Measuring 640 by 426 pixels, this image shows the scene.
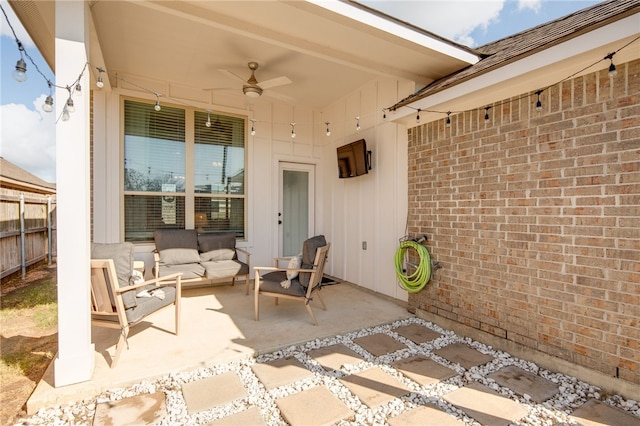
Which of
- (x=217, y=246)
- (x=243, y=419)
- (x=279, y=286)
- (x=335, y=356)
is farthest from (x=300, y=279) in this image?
(x=217, y=246)

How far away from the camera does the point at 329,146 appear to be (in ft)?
19.5

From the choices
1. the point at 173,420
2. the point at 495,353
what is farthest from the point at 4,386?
the point at 495,353

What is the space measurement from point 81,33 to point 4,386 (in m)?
2.72

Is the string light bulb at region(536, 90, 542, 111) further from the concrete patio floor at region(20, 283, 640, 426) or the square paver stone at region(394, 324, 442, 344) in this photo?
the square paver stone at region(394, 324, 442, 344)

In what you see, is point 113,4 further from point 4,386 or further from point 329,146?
point 329,146

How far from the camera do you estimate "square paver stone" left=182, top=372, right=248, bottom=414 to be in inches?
79.9

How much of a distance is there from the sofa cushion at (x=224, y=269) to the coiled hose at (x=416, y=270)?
233 centimetres

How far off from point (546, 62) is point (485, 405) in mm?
2714

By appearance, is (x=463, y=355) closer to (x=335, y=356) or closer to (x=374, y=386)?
(x=374, y=386)

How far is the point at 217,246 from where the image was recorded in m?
4.93

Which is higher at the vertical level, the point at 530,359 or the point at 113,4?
the point at 113,4

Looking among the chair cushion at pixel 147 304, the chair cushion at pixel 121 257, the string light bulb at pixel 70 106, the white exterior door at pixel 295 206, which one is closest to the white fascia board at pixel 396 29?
the string light bulb at pixel 70 106

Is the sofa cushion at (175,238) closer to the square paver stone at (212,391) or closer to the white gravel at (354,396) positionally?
the white gravel at (354,396)

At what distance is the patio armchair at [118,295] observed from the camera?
8.11ft
